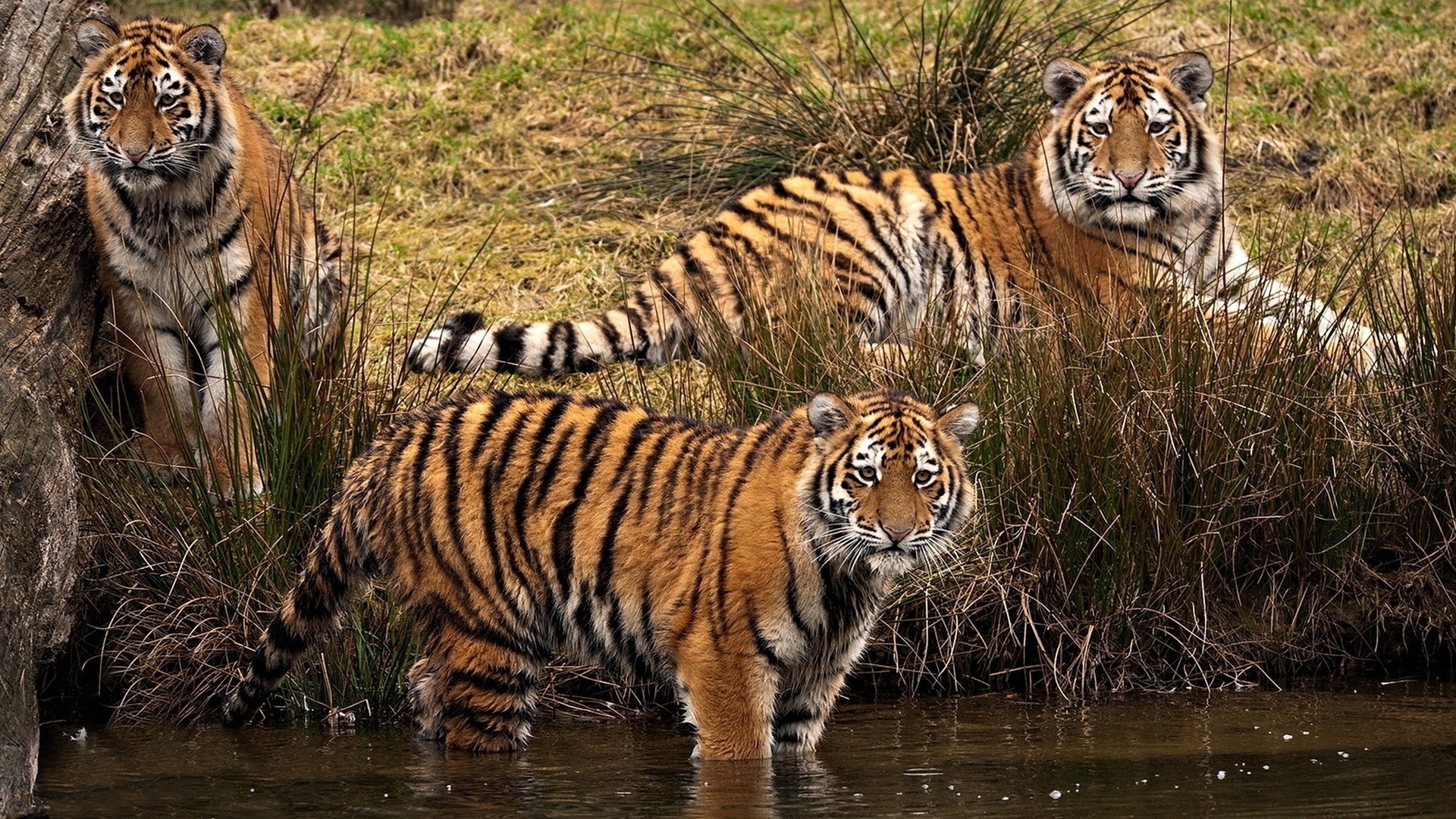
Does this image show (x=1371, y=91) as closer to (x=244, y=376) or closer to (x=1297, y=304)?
(x=1297, y=304)

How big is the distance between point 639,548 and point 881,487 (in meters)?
0.79

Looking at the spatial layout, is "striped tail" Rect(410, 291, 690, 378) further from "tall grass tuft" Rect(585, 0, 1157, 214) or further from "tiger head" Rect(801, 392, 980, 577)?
"tiger head" Rect(801, 392, 980, 577)

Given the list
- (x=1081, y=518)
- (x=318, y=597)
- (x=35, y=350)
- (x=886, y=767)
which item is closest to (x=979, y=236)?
(x=1081, y=518)

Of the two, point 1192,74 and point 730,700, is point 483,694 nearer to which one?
point 730,700

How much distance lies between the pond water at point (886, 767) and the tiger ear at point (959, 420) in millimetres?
911

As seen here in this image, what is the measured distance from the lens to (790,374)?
6.59m

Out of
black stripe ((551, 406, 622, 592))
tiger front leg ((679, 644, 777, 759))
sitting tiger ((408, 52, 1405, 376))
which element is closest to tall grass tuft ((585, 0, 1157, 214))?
sitting tiger ((408, 52, 1405, 376))

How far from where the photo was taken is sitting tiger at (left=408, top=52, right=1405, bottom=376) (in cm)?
775

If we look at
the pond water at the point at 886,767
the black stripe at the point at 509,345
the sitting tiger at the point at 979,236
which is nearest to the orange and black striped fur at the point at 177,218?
the sitting tiger at the point at 979,236

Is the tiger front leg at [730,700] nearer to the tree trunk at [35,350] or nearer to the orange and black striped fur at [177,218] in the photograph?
the tree trunk at [35,350]

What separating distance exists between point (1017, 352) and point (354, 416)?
219cm

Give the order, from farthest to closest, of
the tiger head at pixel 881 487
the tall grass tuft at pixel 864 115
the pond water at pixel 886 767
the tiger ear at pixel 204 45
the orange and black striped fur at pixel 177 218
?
the tall grass tuft at pixel 864 115, the tiger ear at pixel 204 45, the orange and black striped fur at pixel 177 218, the tiger head at pixel 881 487, the pond water at pixel 886 767

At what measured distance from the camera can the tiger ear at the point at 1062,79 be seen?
798cm

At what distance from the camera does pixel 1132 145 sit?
7773mm
